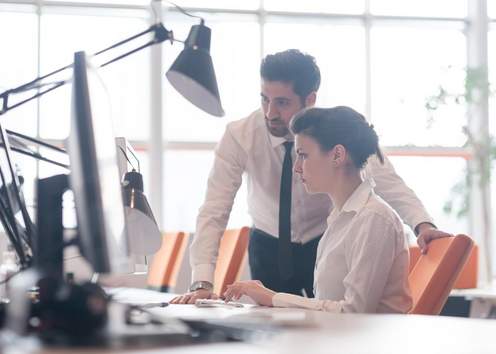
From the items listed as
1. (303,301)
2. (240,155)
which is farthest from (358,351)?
(240,155)

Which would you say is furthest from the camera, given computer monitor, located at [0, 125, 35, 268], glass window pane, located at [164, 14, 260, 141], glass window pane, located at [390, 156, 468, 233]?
glass window pane, located at [390, 156, 468, 233]

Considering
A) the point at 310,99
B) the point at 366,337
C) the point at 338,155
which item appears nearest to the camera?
the point at 366,337

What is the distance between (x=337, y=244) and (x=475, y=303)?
305 centimetres

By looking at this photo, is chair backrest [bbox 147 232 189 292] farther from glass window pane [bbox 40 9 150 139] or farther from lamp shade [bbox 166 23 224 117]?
lamp shade [bbox 166 23 224 117]

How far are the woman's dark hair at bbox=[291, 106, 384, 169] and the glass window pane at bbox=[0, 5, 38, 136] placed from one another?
559cm

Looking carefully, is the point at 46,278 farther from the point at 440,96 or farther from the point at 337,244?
the point at 440,96

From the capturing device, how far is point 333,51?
845 centimetres

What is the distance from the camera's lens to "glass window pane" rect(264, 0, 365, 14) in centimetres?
841

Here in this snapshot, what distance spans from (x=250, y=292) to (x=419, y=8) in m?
6.70

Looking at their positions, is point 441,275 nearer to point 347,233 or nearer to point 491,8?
point 347,233

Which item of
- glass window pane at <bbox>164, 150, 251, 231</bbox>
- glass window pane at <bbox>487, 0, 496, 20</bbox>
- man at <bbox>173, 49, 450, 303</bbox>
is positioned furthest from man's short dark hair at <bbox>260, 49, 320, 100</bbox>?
glass window pane at <bbox>487, 0, 496, 20</bbox>

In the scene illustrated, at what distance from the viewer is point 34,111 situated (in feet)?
25.9

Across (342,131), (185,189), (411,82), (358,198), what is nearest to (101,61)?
(185,189)

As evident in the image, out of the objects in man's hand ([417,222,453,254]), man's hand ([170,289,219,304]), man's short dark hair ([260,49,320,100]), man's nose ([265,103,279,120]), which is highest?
man's short dark hair ([260,49,320,100])
